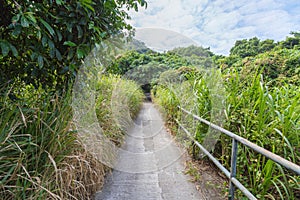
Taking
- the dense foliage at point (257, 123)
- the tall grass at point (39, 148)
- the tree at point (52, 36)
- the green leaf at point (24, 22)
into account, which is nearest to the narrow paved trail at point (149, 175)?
the tall grass at point (39, 148)

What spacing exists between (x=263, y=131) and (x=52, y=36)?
1.72m

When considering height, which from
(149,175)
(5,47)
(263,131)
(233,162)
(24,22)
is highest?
(24,22)

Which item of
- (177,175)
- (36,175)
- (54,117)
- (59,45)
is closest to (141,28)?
(59,45)

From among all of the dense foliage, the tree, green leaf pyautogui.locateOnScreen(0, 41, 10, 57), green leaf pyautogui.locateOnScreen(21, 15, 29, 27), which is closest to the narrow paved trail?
the dense foliage

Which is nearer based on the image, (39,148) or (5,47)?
(5,47)

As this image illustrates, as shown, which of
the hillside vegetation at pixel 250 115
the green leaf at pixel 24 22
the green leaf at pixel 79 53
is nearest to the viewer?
the green leaf at pixel 24 22

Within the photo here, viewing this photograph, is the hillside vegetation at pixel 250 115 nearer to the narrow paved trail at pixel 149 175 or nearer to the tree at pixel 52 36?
the narrow paved trail at pixel 149 175

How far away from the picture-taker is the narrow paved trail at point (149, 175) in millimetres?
1698

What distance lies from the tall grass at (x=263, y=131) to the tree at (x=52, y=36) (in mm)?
1285

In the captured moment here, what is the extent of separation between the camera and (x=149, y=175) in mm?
2070

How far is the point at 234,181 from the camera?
Result: 131 centimetres

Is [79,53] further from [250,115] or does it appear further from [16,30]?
[250,115]

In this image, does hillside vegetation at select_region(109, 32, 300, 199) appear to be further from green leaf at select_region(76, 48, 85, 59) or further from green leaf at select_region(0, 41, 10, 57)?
green leaf at select_region(0, 41, 10, 57)

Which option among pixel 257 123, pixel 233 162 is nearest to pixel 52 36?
pixel 233 162
